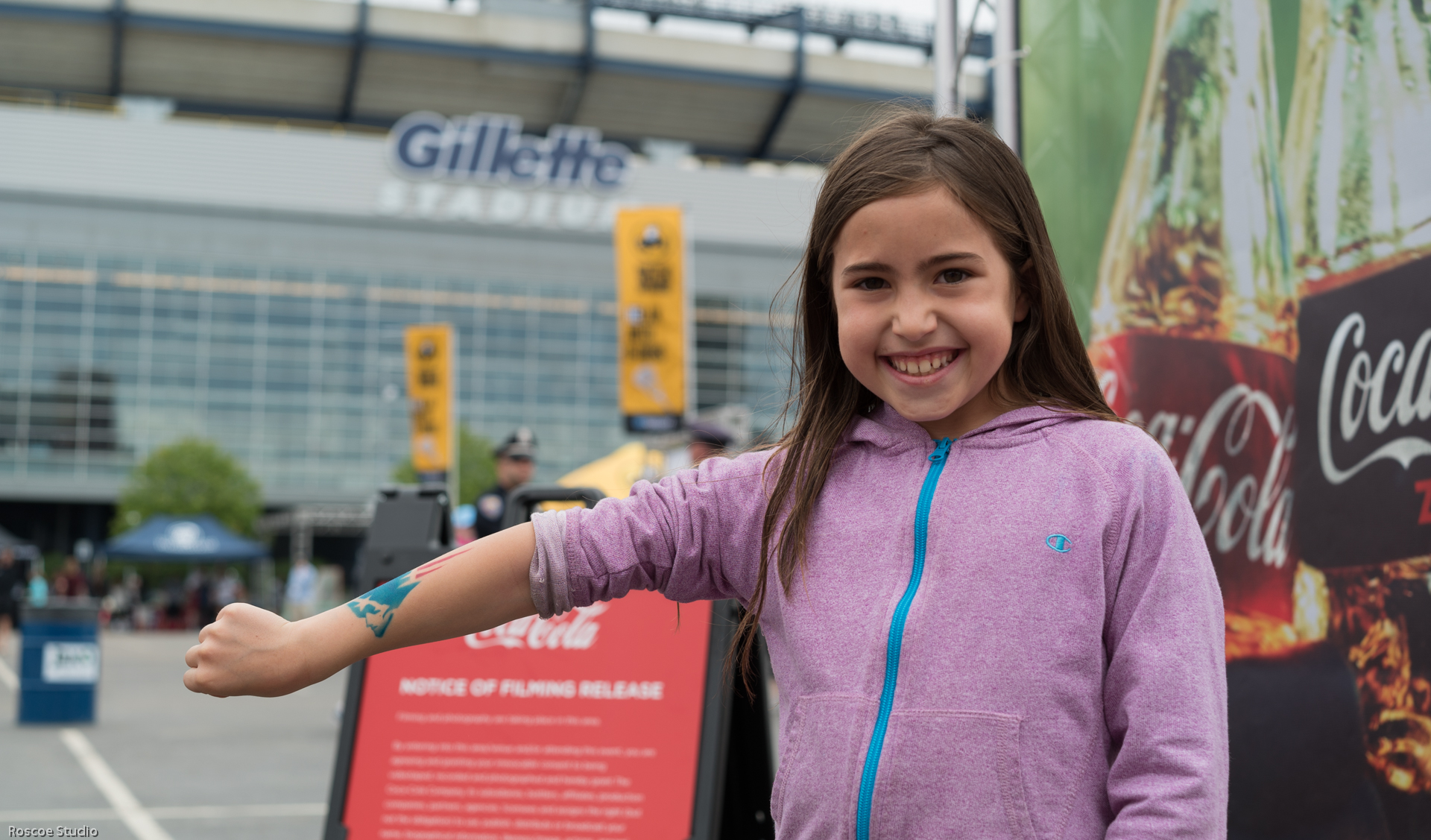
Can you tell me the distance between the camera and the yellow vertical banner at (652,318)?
14.1 meters

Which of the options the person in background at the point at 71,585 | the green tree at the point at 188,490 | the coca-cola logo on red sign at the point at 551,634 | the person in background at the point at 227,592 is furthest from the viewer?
the green tree at the point at 188,490

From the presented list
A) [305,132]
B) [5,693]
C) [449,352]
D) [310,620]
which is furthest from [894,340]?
[305,132]

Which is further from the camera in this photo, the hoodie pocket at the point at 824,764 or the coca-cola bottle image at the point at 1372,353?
the coca-cola bottle image at the point at 1372,353

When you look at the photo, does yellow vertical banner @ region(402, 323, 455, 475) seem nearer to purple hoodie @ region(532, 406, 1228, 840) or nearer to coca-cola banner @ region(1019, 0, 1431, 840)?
coca-cola banner @ region(1019, 0, 1431, 840)

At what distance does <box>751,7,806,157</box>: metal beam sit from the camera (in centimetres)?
5700

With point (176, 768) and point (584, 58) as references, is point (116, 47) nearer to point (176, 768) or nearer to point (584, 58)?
point (584, 58)

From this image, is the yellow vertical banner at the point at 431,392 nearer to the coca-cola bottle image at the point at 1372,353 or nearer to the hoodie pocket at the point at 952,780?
the coca-cola bottle image at the point at 1372,353

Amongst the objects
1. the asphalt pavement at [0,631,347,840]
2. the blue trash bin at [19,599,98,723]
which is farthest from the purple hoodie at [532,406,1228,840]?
the blue trash bin at [19,599,98,723]

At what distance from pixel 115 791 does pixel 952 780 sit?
297 inches

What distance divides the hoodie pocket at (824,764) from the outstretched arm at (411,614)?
0.36m

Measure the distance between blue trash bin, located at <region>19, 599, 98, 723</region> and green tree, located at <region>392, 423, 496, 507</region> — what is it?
121 ft

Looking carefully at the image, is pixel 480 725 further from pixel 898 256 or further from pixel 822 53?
pixel 822 53

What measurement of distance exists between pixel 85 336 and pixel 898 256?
58.7m

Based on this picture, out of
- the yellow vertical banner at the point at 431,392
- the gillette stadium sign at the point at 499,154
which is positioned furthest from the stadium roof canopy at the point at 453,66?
the yellow vertical banner at the point at 431,392
